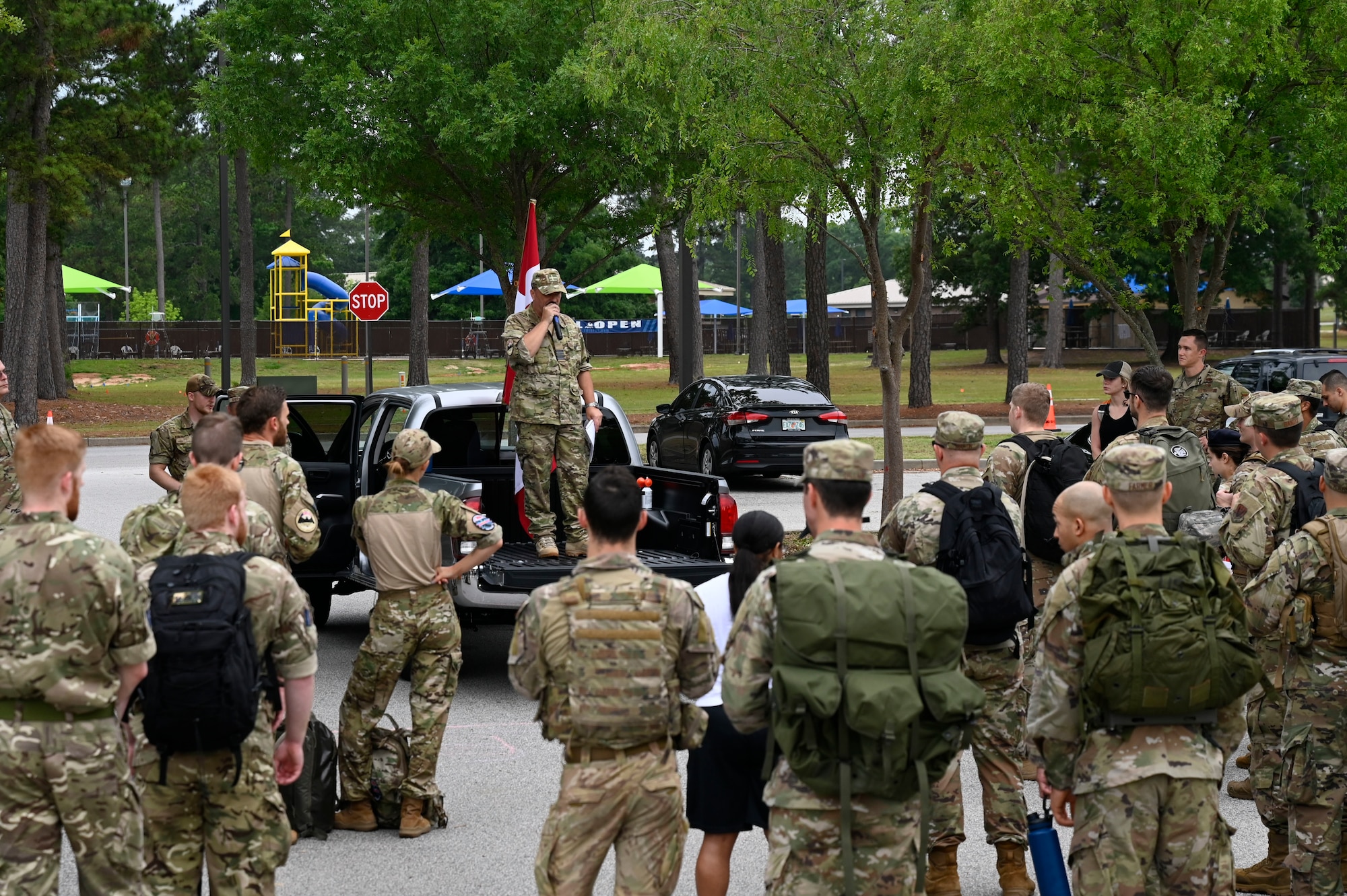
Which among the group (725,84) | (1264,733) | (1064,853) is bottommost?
(1064,853)

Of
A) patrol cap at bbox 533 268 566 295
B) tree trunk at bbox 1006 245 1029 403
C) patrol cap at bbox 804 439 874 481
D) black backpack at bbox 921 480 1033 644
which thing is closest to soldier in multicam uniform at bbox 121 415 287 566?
patrol cap at bbox 804 439 874 481

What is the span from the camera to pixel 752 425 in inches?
778

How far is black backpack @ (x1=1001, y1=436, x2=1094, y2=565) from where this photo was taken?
7.18m

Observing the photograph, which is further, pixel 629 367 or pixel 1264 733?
pixel 629 367

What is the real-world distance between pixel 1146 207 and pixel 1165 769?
13421 mm

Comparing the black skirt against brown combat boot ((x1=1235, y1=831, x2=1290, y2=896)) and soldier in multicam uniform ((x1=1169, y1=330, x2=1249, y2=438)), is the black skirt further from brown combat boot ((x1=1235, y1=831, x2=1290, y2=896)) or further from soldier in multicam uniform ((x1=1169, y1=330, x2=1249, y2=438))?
soldier in multicam uniform ((x1=1169, y1=330, x2=1249, y2=438))

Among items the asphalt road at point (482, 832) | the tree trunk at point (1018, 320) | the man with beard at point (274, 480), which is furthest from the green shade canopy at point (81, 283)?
the man with beard at point (274, 480)

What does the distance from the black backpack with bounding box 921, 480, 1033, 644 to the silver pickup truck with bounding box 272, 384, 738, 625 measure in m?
3.25

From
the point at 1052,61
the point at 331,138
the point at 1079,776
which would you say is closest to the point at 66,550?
the point at 1079,776

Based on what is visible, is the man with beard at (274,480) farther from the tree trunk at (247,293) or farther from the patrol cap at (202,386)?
the tree trunk at (247,293)

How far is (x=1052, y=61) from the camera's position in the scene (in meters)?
15.7

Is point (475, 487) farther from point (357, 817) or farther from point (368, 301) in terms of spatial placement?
point (368, 301)

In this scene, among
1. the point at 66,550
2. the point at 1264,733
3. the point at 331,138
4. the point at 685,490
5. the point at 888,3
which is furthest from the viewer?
the point at 331,138

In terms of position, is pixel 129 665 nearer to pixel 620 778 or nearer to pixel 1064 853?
pixel 620 778
